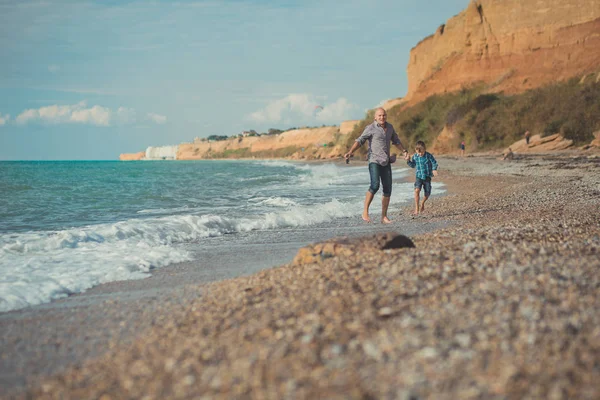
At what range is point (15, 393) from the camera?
9.60 feet

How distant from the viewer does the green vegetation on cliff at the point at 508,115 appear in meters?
32.2

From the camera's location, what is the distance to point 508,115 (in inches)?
1548

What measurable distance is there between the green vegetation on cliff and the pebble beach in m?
30.5

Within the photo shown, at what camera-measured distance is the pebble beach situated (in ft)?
8.28

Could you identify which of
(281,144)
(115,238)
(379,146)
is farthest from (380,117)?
(281,144)

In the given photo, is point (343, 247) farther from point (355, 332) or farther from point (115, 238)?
point (115, 238)

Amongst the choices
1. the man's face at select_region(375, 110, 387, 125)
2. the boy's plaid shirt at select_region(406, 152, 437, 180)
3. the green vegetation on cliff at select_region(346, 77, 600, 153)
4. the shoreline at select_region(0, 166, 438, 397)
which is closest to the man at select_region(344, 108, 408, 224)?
the man's face at select_region(375, 110, 387, 125)

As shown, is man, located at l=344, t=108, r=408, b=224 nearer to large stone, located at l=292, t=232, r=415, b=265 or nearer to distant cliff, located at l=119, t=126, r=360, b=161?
large stone, located at l=292, t=232, r=415, b=265

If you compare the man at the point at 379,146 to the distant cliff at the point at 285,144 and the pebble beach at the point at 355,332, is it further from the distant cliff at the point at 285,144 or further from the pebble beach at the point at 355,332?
the distant cliff at the point at 285,144

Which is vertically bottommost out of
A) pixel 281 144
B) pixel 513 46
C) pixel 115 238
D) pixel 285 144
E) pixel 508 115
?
pixel 115 238

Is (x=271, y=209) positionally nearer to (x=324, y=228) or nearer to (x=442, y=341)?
Answer: (x=324, y=228)

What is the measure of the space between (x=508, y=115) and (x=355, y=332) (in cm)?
4007

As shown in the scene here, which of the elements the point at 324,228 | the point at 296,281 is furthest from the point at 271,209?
the point at 296,281

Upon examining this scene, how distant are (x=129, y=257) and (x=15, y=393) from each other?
3.82 m
